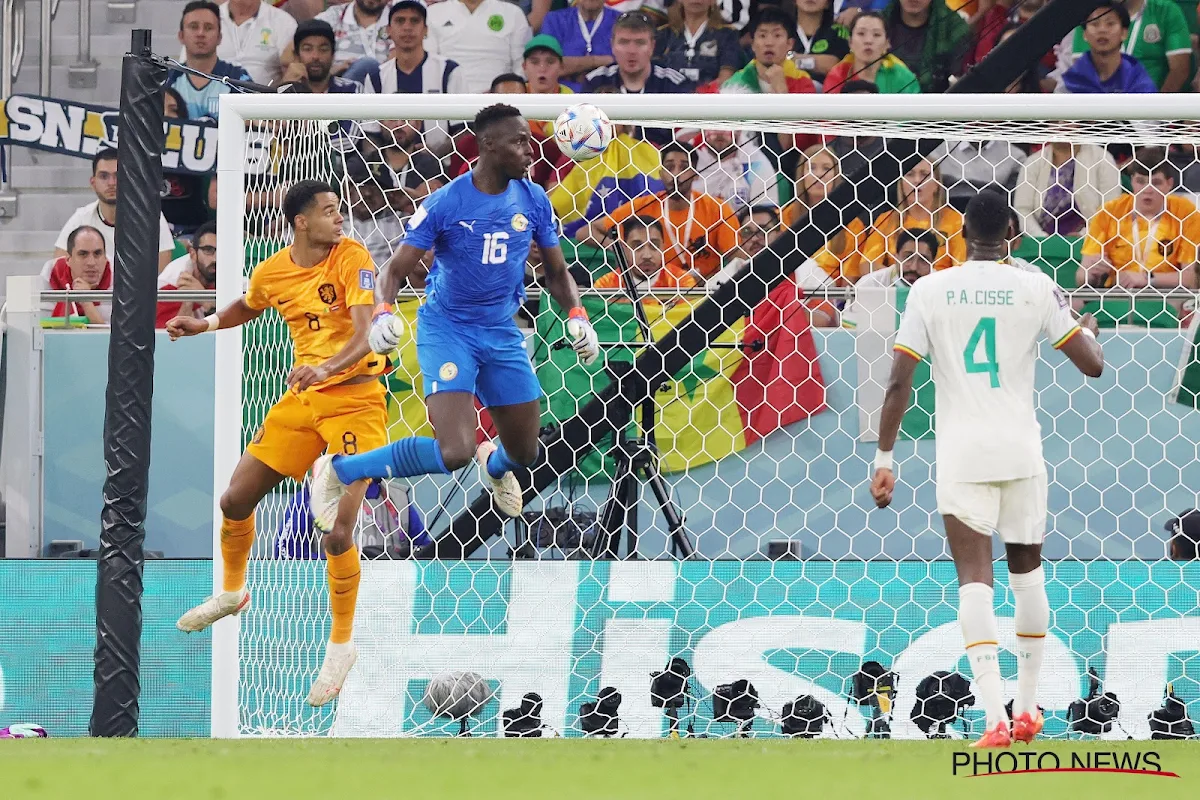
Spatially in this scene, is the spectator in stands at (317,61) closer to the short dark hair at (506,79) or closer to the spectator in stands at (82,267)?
the short dark hair at (506,79)

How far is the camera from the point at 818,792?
4.18m

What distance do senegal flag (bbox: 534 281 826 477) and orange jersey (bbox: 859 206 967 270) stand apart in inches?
31.9

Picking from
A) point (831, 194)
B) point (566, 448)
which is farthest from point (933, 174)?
point (566, 448)

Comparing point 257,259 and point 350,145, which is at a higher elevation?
point 350,145

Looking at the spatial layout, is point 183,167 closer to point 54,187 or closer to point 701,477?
point 54,187

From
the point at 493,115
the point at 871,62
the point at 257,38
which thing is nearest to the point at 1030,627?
the point at 493,115

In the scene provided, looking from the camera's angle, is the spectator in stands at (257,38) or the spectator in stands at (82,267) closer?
the spectator in stands at (82,267)

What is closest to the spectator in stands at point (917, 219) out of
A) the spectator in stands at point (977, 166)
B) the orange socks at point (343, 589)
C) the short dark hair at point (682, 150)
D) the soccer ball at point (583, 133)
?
the spectator in stands at point (977, 166)

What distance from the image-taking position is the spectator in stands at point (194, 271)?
30.2 feet

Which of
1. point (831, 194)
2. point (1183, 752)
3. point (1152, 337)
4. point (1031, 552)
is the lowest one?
point (1183, 752)

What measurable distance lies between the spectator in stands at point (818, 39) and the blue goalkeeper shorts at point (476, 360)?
5.00 m

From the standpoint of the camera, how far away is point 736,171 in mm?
9445

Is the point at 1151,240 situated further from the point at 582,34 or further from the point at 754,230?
the point at 582,34

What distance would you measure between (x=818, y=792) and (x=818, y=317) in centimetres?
420
